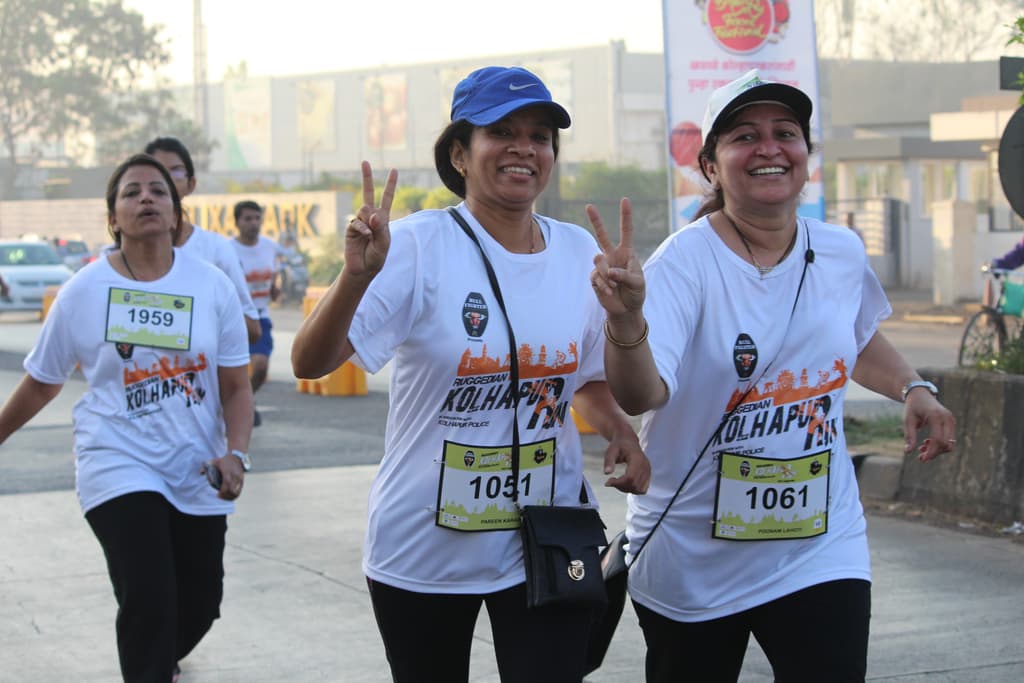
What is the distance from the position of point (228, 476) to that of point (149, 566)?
43 cm

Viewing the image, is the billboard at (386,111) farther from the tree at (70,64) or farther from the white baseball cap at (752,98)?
the white baseball cap at (752,98)

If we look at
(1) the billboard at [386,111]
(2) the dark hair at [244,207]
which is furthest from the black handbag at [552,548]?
(1) the billboard at [386,111]

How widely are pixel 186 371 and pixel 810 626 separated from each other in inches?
96.7

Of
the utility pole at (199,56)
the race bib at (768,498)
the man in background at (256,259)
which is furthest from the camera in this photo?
the utility pole at (199,56)

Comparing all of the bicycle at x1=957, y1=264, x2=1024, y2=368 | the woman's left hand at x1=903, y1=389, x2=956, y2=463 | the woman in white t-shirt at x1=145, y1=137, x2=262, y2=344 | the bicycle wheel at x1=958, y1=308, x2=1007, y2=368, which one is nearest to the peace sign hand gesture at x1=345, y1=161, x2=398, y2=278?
the woman's left hand at x1=903, y1=389, x2=956, y2=463

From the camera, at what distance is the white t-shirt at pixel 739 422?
370 centimetres

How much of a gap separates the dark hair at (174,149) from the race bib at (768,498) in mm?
4869

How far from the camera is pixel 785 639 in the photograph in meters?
3.71

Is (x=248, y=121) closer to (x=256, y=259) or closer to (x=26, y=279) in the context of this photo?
(x=26, y=279)

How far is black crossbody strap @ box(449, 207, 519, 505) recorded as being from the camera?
12.0ft

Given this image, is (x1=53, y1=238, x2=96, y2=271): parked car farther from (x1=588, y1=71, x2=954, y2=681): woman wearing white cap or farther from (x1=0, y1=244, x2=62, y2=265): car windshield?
(x1=588, y1=71, x2=954, y2=681): woman wearing white cap

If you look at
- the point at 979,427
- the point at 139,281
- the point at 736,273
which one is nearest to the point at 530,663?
the point at 736,273

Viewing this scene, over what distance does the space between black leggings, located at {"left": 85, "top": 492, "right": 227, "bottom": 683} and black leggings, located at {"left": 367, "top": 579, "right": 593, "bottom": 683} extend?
1264mm

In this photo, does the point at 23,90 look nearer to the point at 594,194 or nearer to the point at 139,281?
the point at 594,194
